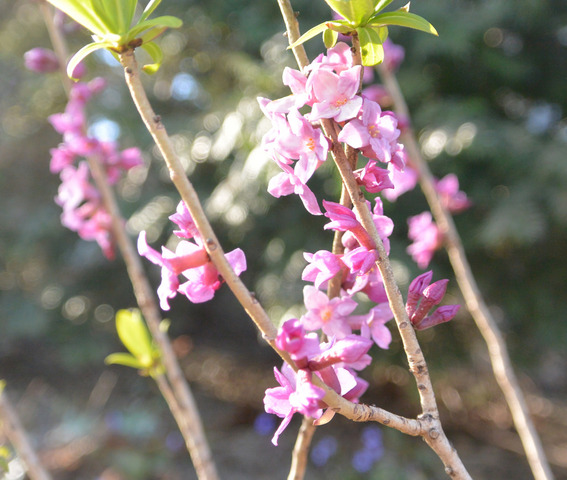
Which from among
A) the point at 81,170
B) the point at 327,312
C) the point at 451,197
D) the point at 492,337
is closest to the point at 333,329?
the point at 327,312

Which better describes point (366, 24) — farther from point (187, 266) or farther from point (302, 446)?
point (302, 446)

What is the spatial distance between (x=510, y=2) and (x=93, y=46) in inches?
113

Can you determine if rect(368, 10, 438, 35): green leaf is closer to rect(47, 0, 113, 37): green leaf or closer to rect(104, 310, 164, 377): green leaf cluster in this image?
rect(47, 0, 113, 37): green leaf

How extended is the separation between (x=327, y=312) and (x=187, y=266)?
0.14 metres

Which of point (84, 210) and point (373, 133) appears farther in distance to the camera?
point (84, 210)

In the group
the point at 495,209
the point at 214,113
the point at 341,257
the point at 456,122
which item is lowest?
the point at 495,209

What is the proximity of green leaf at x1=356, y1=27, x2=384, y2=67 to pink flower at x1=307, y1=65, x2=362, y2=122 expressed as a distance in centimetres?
2

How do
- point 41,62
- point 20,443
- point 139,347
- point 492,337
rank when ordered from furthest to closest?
point 41,62 → point 492,337 → point 139,347 → point 20,443

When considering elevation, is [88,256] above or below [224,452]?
above

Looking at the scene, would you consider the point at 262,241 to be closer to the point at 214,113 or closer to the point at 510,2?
the point at 214,113

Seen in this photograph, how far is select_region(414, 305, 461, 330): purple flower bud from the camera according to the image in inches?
18.4

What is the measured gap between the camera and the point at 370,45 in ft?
1.39

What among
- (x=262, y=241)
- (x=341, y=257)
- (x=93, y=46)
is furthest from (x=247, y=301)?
(x=262, y=241)

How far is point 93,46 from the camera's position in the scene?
0.42m
